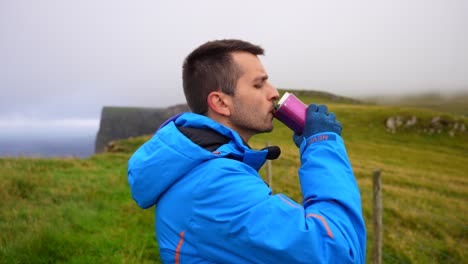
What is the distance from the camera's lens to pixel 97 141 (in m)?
67.9

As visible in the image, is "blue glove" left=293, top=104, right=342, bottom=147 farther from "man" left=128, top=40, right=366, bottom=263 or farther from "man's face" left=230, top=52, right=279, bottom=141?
"man's face" left=230, top=52, right=279, bottom=141

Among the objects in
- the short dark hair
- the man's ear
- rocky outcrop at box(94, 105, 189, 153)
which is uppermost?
the short dark hair

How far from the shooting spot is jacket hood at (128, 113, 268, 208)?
1407mm

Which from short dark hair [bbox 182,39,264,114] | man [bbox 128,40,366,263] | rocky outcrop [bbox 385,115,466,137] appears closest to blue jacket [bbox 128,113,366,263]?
man [bbox 128,40,366,263]

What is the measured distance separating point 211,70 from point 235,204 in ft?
3.06

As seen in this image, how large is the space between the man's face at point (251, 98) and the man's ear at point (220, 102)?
4 cm

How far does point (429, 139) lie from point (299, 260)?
51349 millimetres

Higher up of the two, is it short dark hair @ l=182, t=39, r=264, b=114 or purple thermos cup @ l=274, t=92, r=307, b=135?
short dark hair @ l=182, t=39, r=264, b=114

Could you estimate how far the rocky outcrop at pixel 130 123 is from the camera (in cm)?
6575

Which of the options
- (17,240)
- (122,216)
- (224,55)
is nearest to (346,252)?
(224,55)

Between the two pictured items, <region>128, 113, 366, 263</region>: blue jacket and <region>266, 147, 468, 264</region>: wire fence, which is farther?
<region>266, 147, 468, 264</region>: wire fence

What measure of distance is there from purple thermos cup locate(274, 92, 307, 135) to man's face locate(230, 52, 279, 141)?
0.29ft

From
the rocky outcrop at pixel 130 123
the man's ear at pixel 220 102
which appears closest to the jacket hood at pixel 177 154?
the man's ear at pixel 220 102

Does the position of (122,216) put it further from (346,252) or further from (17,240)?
(346,252)
